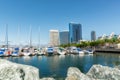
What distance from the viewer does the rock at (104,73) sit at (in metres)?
14.9

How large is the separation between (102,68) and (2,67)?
32.2ft

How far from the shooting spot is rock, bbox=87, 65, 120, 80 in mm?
14852

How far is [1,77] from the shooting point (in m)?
7.91

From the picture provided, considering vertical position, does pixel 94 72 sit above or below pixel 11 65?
below

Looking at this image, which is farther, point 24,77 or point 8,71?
point 24,77

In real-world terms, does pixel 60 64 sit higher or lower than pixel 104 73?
lower

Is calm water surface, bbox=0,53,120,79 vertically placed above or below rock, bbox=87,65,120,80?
below

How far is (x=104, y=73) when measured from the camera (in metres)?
15.4

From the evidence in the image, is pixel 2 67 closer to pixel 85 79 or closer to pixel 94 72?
pixel 85 79

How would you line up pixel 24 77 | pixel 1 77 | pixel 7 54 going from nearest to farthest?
pixel 1 77 < pixel 24 77 < pixel 7 54

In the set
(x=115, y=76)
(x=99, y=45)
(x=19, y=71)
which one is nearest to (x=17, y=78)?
(x=19, y=71)

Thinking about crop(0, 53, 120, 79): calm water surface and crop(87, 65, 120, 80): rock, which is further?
crop(0, 53, 120, 79): calm water surface

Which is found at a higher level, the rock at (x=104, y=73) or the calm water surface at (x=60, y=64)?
the rock at (x=104, y=73)

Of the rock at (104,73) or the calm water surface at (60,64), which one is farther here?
the calm water surface at (60,64)
